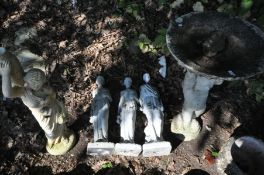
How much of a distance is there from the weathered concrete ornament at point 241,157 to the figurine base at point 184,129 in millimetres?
491

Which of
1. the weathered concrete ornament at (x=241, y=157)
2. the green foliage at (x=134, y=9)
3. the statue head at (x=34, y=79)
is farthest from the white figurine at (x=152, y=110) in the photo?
the statue head at (x=34, y=79)

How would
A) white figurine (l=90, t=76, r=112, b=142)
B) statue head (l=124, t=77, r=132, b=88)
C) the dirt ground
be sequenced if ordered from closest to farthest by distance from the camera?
white figurine (l=90, t=76, r=112, b=142) < the dirt ground < statue head (l=124, t=77, r=132, b=88)

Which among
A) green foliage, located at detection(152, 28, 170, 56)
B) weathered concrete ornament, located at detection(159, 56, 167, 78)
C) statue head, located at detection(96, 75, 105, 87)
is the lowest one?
weathered concrete ornament, located at detection(159, 56, 167, 78)

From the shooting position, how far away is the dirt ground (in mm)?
5105

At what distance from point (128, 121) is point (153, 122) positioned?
33cm

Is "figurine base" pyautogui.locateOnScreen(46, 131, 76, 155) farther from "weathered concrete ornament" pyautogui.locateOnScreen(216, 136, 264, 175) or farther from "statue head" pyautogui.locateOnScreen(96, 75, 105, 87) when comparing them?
"weathered concrete ornament" pyautogui.locateOnScreen(216, 136, 264, 175)

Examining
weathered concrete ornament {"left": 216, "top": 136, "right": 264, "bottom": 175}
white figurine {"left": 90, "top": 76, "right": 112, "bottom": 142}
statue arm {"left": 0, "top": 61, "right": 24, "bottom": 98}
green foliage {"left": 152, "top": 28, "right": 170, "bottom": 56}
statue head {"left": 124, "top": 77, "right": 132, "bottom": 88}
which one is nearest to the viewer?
statue arm {"left": 0, "top": 61, "right": 24, "bottom": 98}

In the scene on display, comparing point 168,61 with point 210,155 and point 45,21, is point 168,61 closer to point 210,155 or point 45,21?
point 210,155

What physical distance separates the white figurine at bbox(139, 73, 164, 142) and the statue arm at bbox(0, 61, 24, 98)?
1.77 meters

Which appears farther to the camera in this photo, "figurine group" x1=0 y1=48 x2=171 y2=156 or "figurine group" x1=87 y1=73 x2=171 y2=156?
"figurine group" x1=87 y1=73 x2=171 y2=156

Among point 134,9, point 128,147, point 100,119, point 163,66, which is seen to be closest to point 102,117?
point 100,119

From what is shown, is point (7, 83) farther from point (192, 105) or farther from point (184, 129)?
point (184, 129)

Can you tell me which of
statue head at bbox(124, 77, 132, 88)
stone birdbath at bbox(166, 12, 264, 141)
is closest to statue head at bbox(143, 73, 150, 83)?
statue head at bbox(124, 77, 132, 88)

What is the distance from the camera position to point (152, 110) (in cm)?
510
